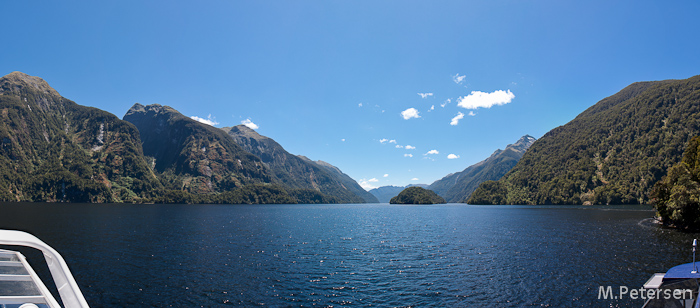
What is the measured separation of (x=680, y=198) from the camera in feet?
249

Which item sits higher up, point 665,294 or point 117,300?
point 665,294

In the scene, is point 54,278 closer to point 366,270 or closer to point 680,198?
point 366,270

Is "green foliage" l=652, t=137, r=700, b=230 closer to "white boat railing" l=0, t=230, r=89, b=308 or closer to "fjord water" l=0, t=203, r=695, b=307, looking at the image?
"fjord water" l=0, t=203, r=695, b=307

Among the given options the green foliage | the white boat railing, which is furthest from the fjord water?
the white boat railing

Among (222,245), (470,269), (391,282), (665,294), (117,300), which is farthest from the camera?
(222,245)

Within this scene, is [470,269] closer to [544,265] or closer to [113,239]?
[544,265]

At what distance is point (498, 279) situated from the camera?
135 ft

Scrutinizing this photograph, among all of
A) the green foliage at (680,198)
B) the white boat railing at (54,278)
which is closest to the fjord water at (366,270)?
the green foliage at (680,198)

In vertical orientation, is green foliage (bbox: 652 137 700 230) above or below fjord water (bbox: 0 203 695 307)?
above

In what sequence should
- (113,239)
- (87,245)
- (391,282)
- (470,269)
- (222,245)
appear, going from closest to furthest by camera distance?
(391,282) < (470,269) < (87,245) < (222,245) < (113,239)

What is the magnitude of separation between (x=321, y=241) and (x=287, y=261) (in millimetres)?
23749

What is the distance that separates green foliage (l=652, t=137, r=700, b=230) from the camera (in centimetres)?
7531

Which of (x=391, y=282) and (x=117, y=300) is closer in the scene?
(x=117, y=300)

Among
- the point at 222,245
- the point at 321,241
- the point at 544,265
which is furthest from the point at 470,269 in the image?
the point at 222,245
